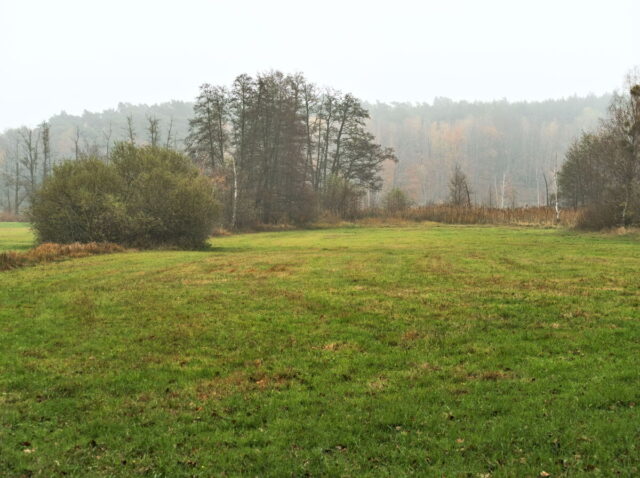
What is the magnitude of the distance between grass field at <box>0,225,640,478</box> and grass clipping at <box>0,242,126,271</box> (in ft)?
21.0

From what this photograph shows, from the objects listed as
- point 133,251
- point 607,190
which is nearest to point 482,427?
point 133,251

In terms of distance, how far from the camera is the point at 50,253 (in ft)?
67.9

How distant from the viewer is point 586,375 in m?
6.28

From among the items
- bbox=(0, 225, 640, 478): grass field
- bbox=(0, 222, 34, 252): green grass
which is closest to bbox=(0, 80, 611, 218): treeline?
bbox=(0, 222, 34, 252): green grass

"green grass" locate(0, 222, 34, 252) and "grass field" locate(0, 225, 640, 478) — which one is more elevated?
"green grass" locate(0, 222, 34, 252)

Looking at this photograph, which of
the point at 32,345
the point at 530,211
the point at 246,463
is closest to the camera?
the point at 246,463

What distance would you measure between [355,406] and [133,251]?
21116 mm

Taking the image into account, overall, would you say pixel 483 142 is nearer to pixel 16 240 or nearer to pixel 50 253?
pixel 16 240

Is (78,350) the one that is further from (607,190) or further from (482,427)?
(607,190)

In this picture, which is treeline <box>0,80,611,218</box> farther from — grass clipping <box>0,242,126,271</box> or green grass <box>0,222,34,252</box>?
grass clipping <box>0,242,126,271</box>

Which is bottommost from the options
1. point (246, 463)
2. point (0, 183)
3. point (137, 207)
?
point (246, 463)

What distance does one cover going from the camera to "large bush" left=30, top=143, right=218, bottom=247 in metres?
24.9

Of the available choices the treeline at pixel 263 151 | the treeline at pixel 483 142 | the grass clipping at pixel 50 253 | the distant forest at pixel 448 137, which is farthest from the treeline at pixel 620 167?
the distant forest at pixel 448 137

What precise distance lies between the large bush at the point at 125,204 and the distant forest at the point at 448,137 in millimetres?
99624
